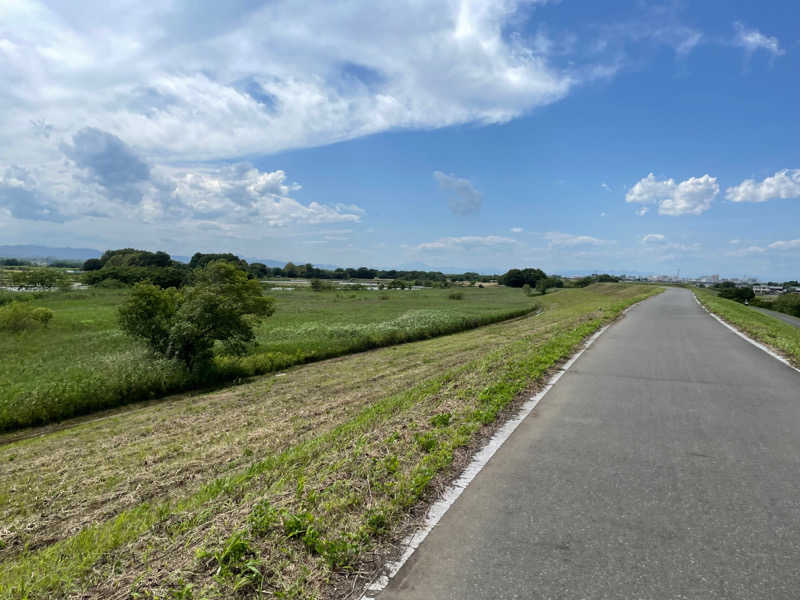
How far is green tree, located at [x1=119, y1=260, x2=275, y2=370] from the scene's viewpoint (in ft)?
58.6

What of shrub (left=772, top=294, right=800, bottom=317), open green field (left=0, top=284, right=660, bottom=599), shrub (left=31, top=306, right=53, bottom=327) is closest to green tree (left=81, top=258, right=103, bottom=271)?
shrub (left=31, top=306, right=53, bottom=327)

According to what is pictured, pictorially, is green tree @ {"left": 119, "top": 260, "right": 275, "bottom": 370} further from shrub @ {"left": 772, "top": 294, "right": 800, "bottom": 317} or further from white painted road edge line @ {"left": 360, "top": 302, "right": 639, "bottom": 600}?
shrub @ {"left": 772, "top": 294, "right": 800, "bottom": 317}

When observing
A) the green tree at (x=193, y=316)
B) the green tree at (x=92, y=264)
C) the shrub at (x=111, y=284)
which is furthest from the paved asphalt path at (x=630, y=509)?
the green tree at (x=92, y=264)

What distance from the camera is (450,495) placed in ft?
13.1

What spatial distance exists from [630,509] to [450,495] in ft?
5.26

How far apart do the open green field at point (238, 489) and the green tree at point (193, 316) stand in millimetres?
5145

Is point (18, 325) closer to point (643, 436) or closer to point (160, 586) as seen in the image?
point (160, 586)

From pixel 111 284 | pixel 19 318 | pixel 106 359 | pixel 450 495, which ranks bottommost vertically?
pixel 106 359

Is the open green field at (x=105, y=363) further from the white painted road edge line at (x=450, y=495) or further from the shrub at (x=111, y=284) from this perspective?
the shrub at (x=111, y=284)

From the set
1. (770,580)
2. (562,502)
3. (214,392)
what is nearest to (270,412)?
(214,392)

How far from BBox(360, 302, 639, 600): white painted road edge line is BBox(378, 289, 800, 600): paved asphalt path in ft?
0.22

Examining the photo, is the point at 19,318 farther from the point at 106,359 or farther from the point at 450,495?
the point at 450,495

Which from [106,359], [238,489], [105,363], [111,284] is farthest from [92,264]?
[238,489]

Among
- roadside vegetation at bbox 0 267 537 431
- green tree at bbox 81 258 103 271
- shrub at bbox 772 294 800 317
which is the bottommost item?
roadside vegetation at bbox 0 267 537 431
